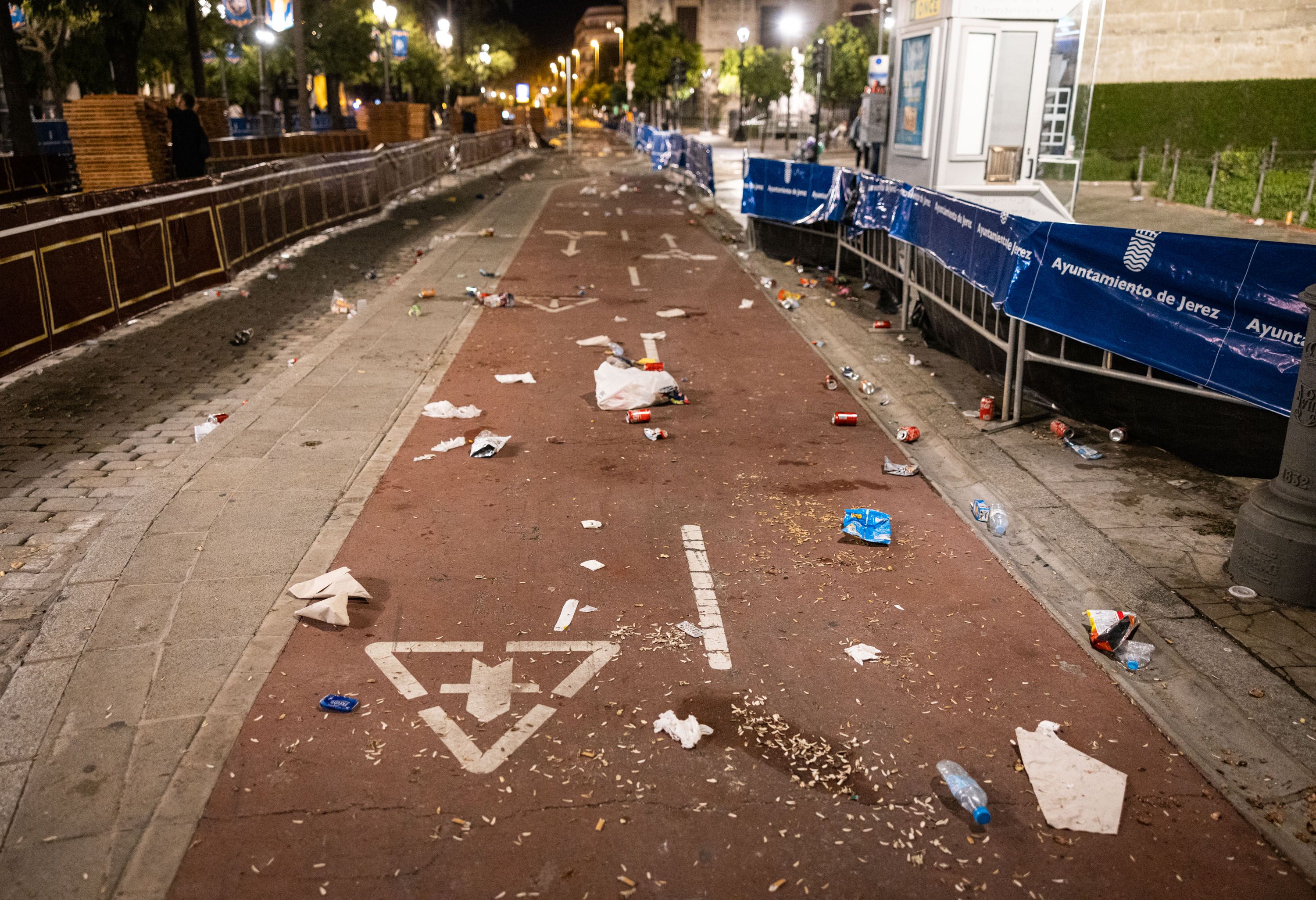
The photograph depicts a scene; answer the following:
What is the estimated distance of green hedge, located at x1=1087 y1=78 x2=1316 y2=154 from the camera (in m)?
27.2

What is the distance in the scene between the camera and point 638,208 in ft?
83.4

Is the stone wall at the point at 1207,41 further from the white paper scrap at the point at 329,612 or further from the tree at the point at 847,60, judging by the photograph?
the white paper scrap at the point at 329,612

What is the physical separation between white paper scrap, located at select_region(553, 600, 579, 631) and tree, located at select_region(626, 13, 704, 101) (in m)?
74.9

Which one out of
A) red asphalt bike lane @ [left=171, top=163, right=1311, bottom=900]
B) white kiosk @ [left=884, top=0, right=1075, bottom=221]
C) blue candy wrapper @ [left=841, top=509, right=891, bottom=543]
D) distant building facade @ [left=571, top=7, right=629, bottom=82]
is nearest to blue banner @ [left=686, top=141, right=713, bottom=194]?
white kiosk @ [left=884, top=0, right=1075, bottom=221]

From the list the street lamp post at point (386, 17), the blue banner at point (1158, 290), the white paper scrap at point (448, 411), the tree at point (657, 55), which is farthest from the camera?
the tree at point (657, 55)

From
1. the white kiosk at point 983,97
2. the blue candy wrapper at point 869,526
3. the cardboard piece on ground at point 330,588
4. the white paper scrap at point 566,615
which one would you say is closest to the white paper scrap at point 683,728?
the white paper scrap at point 566,615

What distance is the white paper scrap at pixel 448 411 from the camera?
26.7 feet

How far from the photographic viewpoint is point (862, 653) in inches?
183

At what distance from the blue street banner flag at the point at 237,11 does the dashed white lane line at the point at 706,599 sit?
3346cm

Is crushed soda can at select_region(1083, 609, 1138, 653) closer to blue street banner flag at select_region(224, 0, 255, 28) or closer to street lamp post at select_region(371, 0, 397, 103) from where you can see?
blue street banner flag at select_region(224, 0, 255, 28)

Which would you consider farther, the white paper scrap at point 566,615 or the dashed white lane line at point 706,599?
the white paper scrap at point 566,615

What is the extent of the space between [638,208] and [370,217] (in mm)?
6863

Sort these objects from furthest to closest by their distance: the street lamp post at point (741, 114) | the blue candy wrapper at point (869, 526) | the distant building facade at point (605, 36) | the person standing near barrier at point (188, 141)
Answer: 1. the distant building facade at point (605, 36)
2. the street lamp post at point (741, 114)
3. the person standing near barrier at point (188, 141)
4. the blue candy wrapper at point (869, 526)

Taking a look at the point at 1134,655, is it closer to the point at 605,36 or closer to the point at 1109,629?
the point at 1109,629
